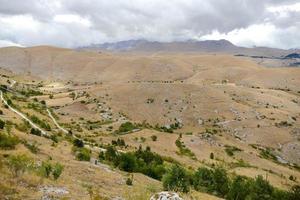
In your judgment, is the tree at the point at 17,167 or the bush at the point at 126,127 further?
the bush at the point at 126,127

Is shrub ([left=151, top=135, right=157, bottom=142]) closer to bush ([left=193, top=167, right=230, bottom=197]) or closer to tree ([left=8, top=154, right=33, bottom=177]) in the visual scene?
bush ([left=193, top=167, right=230, bottom=197])

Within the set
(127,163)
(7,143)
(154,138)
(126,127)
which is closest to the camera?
(7,143)

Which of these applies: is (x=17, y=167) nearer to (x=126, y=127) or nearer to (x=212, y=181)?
(x=212, y=181)

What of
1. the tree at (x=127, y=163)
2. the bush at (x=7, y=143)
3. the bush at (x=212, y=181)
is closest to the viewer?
the bush at (x=7, y=143)

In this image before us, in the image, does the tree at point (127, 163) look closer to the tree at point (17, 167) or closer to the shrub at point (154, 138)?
the tree at point (17, 167)

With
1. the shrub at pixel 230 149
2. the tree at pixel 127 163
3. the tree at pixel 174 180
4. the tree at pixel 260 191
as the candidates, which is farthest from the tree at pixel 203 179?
the shrub at pixel 230 149

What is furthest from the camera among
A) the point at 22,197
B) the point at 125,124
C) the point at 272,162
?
the point at 125,124

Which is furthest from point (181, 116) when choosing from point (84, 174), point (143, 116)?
point (84, 174)

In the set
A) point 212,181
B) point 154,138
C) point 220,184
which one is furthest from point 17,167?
point 154,138

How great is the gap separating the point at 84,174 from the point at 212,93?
10784 centimetres

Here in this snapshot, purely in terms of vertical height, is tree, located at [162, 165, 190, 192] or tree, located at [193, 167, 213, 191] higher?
tree, located at [162, 165, 190, 192]

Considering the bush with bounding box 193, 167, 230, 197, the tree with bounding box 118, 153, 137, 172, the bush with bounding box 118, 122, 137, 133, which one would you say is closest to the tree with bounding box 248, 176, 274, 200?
the bush with bounding box 193, 167, 230, 197

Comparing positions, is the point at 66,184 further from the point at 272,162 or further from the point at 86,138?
the point at 272,162

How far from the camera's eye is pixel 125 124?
3701 inches
